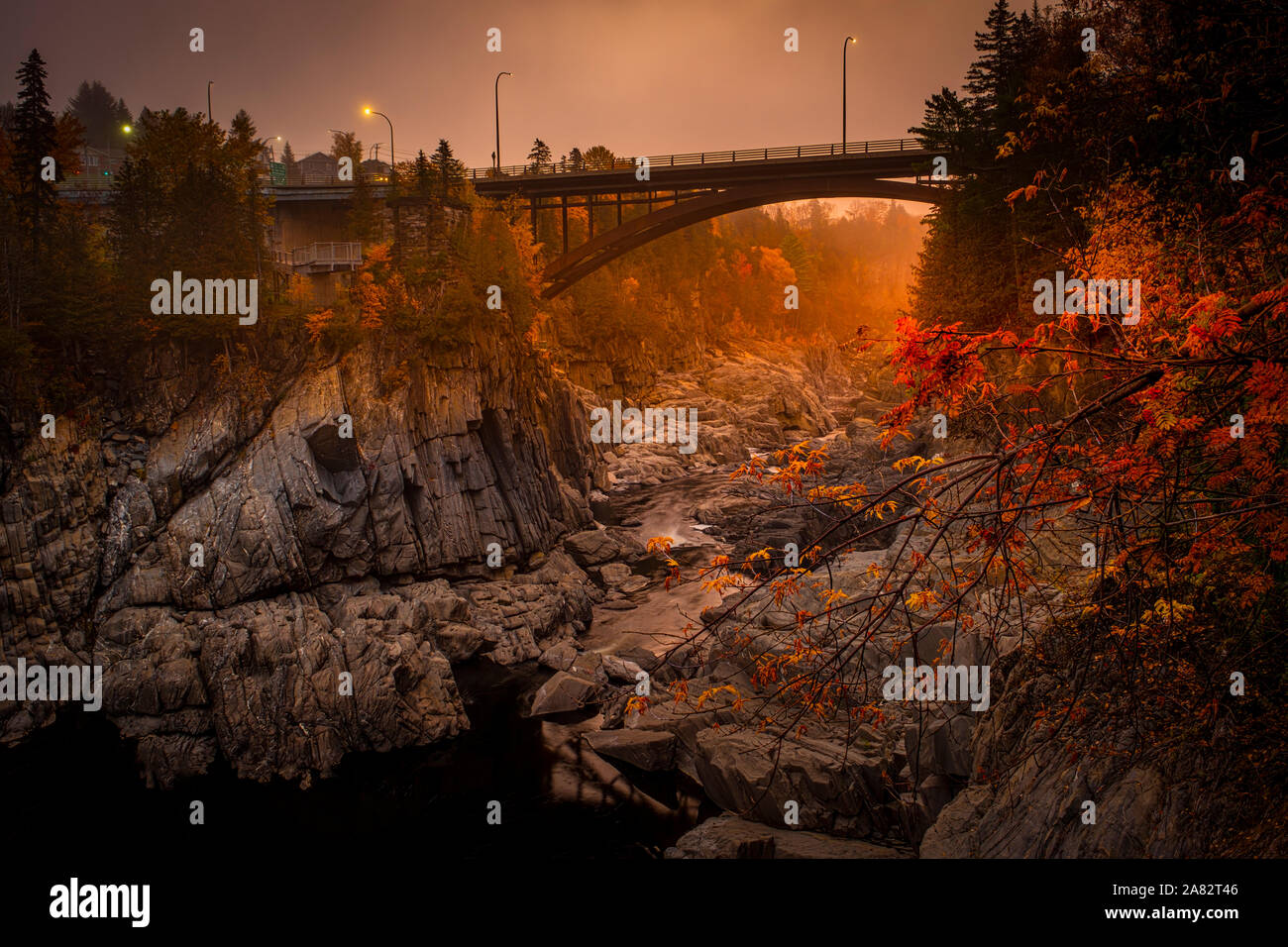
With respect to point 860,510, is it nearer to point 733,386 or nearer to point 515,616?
point 515,616

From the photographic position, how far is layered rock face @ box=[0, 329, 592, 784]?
17234mm

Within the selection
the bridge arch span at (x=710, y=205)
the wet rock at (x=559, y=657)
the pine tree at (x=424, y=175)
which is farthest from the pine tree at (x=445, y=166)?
the wet rock at (x=559, y=657)

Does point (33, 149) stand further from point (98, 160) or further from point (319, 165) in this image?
point (319, 165)

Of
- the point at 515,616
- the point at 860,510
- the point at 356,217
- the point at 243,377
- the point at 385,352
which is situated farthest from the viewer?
the point at 356,217

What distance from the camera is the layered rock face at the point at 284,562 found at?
56.5ft

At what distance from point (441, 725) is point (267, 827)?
13.6 feet

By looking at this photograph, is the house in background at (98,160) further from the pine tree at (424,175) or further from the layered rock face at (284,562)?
the layered rock face at (284,562)

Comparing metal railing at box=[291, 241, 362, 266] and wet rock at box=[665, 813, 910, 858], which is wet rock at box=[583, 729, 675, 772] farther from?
metal railing at box=[291, 241, 362, 266]

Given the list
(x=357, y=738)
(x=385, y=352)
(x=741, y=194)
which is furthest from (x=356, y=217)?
(x=357, y=738)

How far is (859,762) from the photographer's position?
39.3 ft

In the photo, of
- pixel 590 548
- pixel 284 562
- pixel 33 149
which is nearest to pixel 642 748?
pixel 284 562

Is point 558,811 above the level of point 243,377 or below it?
below

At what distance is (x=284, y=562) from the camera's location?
22.0 m
